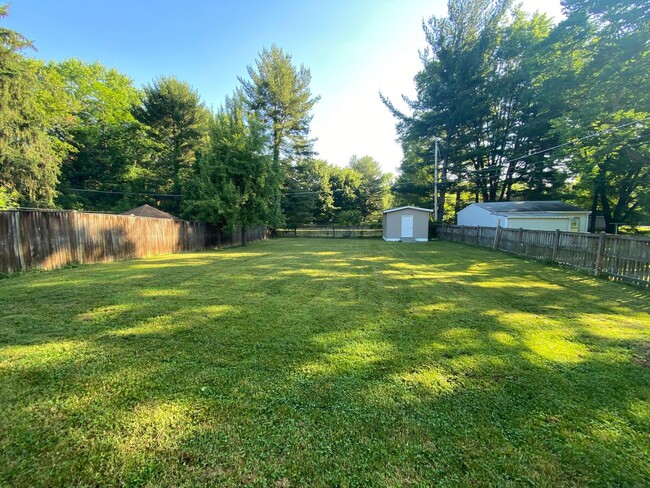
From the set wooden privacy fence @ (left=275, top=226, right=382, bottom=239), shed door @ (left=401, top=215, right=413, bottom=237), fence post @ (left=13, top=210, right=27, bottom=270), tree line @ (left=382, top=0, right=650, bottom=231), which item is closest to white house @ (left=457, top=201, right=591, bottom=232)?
tree line @ (left=382, top=0, right=650, bottom=231)

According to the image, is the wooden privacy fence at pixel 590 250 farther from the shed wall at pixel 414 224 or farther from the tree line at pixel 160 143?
the tree line at pixel 160 143

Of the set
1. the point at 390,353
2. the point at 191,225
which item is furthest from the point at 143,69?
the point at 390,353

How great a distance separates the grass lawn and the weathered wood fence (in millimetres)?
3263

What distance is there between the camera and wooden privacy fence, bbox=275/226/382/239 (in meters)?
26.1

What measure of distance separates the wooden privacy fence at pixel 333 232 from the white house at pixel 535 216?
Answer: 983 cm

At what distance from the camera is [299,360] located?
103 inches

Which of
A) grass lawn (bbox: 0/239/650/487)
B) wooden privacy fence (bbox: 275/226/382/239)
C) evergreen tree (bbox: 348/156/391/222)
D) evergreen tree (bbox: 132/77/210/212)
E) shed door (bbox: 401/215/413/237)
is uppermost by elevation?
evergreen tree (bbox: 132/77/210/212)

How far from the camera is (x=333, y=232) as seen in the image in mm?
26938

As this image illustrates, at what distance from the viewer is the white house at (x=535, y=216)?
1608cm

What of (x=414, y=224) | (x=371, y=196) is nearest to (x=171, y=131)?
(x=414, y=224)

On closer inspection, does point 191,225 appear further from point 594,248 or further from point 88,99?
point 88,99

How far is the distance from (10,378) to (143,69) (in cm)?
3456

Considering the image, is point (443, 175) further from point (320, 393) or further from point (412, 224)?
point (320, 393)

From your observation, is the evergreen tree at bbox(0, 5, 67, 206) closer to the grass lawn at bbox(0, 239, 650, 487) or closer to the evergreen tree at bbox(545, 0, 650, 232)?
the grass lawn at bbox(0, 239, 650, 487)
